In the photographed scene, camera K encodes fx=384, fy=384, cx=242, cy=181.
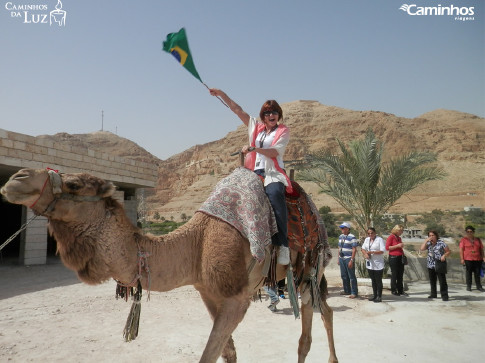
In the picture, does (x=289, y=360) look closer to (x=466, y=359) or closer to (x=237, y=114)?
(x=466, y=359)

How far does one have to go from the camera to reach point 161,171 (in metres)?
97.6

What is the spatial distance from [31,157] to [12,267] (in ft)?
13.7

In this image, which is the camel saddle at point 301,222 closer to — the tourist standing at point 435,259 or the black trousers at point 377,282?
the black trousers at point 377,282

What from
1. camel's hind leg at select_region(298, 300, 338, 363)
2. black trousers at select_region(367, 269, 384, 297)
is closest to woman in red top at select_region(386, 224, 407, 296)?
black trousers at select_region(367, 269, 384, 297)

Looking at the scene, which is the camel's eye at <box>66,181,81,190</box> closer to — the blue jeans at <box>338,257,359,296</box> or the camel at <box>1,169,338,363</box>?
the camel at <box>1,169,338,363</box>

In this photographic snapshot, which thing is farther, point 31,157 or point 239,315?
point 31,157

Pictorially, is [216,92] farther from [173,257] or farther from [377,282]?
[377,282]

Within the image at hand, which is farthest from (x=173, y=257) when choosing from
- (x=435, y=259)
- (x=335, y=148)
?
(x=335, y=148)

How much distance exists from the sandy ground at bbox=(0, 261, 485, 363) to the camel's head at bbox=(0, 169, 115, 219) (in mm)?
3214

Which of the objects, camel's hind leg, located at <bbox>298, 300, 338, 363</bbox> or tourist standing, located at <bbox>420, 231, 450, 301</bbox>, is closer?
camel's hind leg, located at <bbox>298, 300, 338, 363</bbox>

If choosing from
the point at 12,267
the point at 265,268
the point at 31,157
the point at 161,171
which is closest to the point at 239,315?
the point at 265,268

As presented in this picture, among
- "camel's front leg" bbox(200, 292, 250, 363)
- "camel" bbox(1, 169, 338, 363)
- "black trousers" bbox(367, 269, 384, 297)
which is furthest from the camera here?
"black trousers" bbox(367, 269, 384, 297)

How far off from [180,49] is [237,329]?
15.6 ft

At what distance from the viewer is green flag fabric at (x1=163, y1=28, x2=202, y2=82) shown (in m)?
3.84
